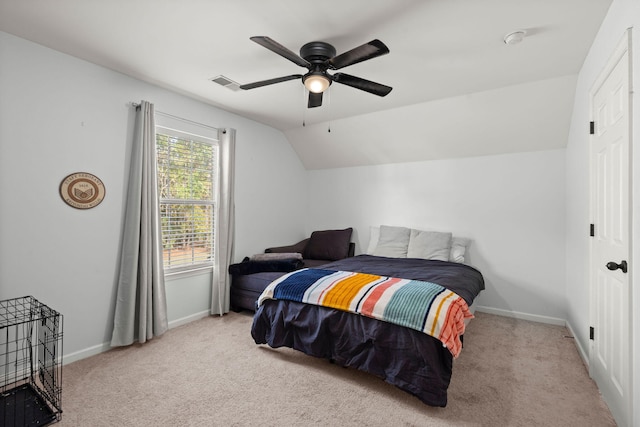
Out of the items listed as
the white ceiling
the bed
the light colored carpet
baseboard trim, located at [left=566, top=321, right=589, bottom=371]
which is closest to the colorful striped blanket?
the bed

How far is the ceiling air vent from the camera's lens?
307cm

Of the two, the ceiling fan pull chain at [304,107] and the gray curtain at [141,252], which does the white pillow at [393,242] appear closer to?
the ceiling fan pull chain at [304,107]

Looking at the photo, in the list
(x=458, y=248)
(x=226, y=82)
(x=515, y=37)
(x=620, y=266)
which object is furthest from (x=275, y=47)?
(x=458, y=248)

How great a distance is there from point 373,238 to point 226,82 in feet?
9.46

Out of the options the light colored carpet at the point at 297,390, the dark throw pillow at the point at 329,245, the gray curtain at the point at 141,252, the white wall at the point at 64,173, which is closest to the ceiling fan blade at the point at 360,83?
the gray curtain at the point at 141,252

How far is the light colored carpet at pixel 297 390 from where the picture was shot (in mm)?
1951

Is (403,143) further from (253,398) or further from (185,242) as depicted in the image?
(253,398)

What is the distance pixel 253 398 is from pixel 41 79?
2.92m

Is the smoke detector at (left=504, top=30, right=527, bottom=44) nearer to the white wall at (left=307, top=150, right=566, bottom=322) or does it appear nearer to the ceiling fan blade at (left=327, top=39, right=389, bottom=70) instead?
the ceiling fan blade at (left=327, top=39, right=389, bottom=70)

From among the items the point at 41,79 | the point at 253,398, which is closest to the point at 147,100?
the point at 41,79

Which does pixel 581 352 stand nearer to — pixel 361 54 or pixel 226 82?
pixel 361 54

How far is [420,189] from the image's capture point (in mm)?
4566

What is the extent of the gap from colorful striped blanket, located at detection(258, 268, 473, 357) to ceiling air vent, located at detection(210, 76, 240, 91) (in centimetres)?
199

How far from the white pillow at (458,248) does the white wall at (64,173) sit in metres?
3.34
